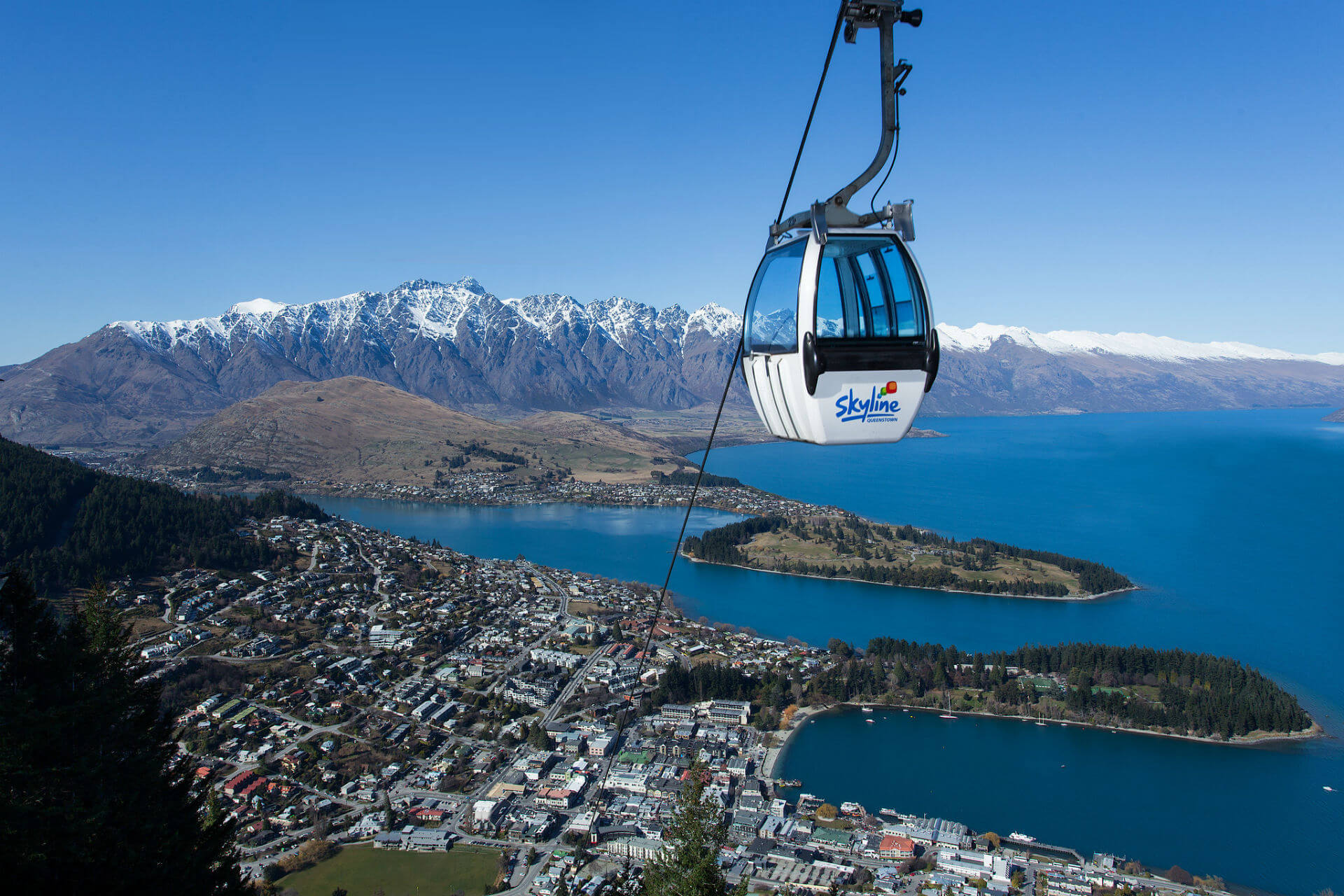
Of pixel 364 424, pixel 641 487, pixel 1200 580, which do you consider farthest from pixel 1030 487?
pixel 364 424

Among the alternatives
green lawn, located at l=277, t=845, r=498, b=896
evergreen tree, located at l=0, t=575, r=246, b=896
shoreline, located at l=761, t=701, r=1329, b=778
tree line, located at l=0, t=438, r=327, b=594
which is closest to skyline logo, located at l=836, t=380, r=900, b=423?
evergreen tree, located at l=0, t=575, r=246, b=896

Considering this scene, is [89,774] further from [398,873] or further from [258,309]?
[258,309]

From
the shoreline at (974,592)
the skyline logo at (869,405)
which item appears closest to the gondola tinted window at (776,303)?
the skyline logo at (869,405)

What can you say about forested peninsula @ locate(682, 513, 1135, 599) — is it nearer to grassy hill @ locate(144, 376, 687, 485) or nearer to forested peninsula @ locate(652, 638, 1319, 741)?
forested peninsula @ locate(652, 638, 1319, 741)

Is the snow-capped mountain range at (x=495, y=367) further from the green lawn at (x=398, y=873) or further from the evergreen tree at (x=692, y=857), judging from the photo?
the evergreen tree at (x=692, y=857)

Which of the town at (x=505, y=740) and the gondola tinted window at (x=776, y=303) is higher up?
the gondola tinted window at (x=776, y=303)

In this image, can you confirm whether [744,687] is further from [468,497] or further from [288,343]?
[288,343]
